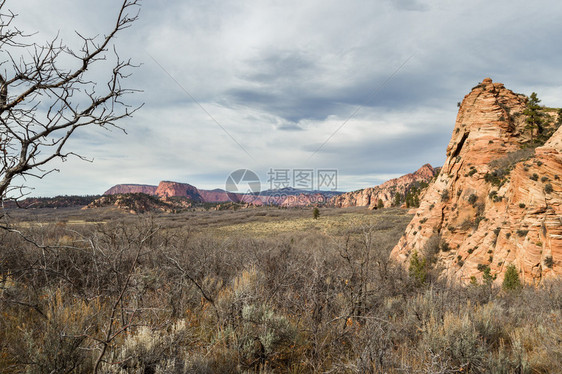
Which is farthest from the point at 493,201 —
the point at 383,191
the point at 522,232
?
the point at 383,191

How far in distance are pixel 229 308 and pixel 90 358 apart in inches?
77.6

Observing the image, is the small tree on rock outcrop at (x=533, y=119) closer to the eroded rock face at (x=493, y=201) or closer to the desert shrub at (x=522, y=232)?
the eroded rock face at (x=493, y=201)

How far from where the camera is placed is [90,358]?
10.4 ft

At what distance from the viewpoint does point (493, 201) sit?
1420 cm

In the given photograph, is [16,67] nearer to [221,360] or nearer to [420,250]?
[221,360]

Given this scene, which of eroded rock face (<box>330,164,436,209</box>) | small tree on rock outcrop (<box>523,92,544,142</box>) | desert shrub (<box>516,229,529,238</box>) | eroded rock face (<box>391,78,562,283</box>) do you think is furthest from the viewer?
eroded rock face (<box>330,164,436,209</box>)

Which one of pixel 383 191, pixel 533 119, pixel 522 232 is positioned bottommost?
pixel 522 232

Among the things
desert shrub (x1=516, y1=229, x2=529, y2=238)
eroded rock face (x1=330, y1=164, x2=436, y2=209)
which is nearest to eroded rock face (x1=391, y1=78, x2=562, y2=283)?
desert shrub (x1=516, y1=229, x2=529, y2=238)

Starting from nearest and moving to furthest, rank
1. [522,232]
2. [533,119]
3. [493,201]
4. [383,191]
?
1. [522,232]
2. [493,201]
3. [533,119]
4. [383,191]

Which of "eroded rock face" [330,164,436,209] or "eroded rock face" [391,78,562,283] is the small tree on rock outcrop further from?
"eroded rock face" [330,164,436,209]

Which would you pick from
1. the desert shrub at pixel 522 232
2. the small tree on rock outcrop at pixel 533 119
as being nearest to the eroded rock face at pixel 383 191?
the small tree on rock outcrop at pixel 533 119

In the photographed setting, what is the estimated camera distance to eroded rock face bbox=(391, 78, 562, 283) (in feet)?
34.6

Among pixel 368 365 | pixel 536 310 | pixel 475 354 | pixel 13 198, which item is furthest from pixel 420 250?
pixel 13 198

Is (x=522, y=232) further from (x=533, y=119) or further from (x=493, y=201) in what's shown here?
(x=533, y=119)
